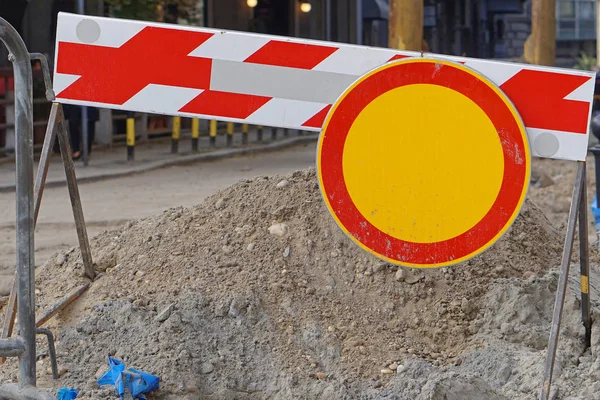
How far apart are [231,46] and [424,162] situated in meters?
0.87

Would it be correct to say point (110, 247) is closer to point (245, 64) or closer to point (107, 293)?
point (107, 293)

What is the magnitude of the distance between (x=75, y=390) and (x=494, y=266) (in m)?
1.92

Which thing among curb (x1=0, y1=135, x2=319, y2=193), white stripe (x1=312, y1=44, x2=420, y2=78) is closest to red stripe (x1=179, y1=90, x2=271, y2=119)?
white stripe (x1=312, y1=44, x2=420, y2=78)

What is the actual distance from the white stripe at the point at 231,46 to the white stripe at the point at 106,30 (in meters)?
0.28

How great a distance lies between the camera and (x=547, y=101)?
3537 mm

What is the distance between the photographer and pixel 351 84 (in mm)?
3617

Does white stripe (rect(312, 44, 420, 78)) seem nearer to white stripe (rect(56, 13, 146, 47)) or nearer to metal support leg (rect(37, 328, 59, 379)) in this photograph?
white stripe (rect(56, 13, 146, 47))

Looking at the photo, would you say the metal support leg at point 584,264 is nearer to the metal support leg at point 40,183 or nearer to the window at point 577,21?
the metal support leg at point 40,183

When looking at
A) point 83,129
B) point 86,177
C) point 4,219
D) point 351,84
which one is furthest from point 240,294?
point 83,129

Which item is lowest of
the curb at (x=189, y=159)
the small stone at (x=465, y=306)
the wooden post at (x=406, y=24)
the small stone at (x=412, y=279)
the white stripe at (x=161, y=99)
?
the curb at (x=189, y=159)

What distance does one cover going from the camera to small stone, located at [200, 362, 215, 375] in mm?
→ 3836

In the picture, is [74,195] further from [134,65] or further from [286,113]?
[286,113]

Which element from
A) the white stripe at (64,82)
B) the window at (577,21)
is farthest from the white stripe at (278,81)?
the window at (577,21)

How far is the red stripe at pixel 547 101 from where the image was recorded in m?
3.53
